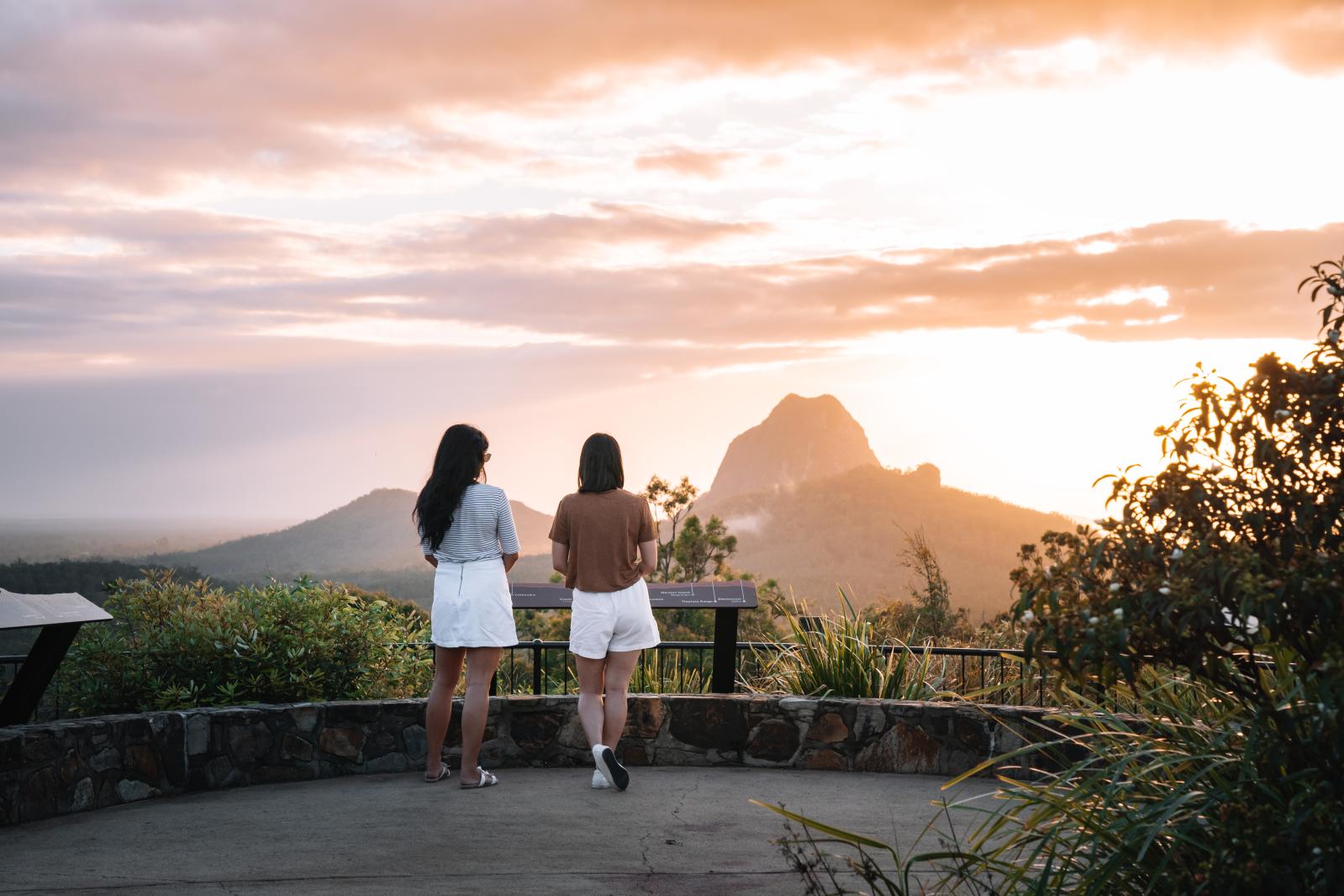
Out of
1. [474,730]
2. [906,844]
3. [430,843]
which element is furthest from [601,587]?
[906,844]

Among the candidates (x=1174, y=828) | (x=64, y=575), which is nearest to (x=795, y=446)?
(x=64, y=575)

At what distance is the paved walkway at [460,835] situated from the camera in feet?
A: 16.0

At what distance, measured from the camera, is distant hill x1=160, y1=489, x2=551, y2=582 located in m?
92.4

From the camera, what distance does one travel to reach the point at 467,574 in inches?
252

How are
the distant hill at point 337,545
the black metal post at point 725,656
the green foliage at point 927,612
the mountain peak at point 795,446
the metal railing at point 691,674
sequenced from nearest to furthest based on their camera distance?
the metal railing at point 691,674, the black metal post at point 725,656, the green foliage at point 927,612, the distant hill at point 337,545, the mountain peak at point 795,446

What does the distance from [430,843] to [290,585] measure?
327 cm

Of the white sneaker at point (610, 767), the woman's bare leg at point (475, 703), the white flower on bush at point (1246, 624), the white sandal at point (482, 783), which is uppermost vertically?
the white flower on bush at point (1246, 624)

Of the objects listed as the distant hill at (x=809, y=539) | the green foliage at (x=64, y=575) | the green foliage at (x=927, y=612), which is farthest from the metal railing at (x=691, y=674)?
the distant hill at (x=809, y=539)

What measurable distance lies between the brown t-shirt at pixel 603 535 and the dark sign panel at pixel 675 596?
1.09m

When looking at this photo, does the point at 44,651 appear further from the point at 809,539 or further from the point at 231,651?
the point at 809,539

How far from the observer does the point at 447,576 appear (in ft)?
21.1

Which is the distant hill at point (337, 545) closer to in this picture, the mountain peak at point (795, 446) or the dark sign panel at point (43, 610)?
the mountain peak at point (795, 446)

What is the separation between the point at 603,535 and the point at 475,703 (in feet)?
3.64

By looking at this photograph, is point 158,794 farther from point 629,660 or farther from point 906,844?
point 906,844
